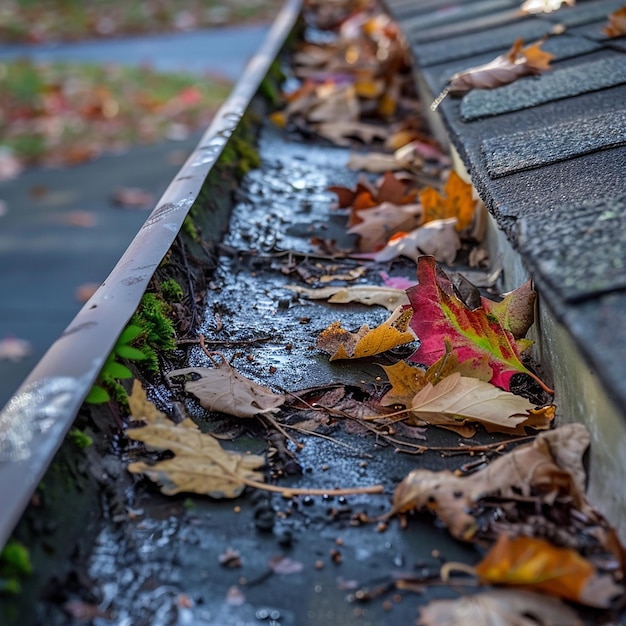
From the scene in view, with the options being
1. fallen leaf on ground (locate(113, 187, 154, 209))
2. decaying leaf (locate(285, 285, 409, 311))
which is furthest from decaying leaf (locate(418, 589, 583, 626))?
fallen leaf on ground (locate(113, 187, 154, 209))

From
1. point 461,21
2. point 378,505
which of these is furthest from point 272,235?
point 461,21

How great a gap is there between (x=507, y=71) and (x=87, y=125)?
4784 mm

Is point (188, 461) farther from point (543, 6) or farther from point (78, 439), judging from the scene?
point (543, 6)

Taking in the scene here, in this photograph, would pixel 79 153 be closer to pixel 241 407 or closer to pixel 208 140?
pixel 208 140

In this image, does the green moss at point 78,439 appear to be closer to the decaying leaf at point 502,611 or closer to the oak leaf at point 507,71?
the decaying leaf at point 502,611

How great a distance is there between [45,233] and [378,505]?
146 inches

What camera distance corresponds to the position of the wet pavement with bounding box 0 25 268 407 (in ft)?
12.2

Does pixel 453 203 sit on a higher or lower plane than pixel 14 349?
higher

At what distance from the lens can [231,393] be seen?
1446 mm

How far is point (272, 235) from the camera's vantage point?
89.7 inches

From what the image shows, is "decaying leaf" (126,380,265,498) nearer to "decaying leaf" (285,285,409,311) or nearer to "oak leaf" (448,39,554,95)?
"decaying leaf" (285,285,409,311)

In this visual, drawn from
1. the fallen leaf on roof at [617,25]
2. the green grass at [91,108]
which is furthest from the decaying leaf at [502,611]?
the green grass at [91,108]

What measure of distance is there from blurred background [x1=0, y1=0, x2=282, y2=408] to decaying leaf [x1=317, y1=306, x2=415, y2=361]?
201 centimetres

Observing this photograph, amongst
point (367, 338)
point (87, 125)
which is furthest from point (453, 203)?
point (87, 125)
